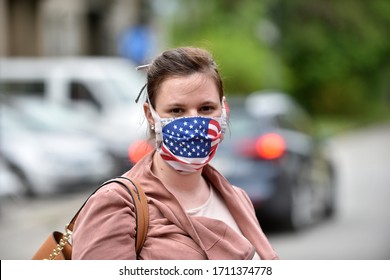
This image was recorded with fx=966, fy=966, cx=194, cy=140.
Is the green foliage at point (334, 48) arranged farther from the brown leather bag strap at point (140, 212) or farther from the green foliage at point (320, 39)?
the brown leather bag strap at point (140, 212)

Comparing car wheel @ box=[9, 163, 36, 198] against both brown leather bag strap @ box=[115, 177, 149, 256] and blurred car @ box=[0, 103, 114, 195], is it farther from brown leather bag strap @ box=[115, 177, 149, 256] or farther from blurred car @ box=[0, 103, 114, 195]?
brown leather bag strap @ box=[115, 177, 149, 256]

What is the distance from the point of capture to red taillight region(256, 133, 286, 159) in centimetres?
1143

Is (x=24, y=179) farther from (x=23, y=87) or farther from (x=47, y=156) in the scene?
(x=23, y=87)

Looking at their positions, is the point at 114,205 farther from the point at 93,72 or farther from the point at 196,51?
the point at 93,72

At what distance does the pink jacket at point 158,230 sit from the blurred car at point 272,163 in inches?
301

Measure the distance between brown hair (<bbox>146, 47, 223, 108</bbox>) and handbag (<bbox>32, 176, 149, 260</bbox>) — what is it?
34cm

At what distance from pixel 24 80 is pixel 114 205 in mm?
15869

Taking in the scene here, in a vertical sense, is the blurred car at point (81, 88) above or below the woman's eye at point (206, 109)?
below

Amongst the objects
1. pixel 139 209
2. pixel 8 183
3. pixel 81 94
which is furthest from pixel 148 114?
pixel 81 94

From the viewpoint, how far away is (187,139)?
2.93 m

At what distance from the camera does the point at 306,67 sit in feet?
170

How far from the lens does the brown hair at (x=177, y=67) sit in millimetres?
2896

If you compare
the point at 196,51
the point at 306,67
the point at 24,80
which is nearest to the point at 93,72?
the point at 24,80

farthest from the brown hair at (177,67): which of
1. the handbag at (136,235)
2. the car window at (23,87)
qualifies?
the car window at (23,87)
